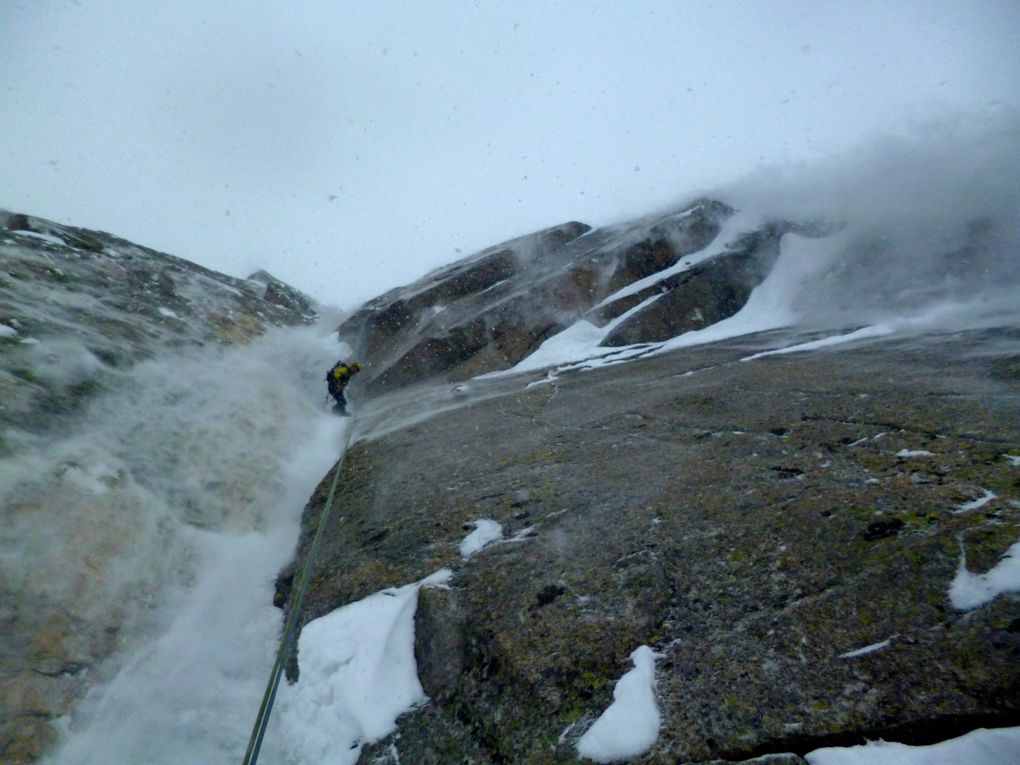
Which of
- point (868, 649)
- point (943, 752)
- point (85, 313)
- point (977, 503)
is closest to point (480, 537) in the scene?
point (868, 649)

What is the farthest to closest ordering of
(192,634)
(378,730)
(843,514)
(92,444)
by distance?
(92,444), (192,634), (843,514), (378,730)

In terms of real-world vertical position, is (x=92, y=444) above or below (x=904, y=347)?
above

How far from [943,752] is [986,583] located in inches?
52.7

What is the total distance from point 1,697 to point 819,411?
960 centimetres

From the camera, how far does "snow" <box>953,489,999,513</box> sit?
407 cm

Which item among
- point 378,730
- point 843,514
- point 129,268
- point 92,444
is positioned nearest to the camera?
point 378,730

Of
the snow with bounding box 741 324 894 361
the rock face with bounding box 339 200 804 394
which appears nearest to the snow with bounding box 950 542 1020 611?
the snow with bounding box 741 324 894 361

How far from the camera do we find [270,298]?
3052cm

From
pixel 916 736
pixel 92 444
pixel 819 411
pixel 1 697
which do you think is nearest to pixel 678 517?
pixel 916 736

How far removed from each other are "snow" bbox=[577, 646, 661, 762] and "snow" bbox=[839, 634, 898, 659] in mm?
1307

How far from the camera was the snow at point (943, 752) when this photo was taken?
2494mm

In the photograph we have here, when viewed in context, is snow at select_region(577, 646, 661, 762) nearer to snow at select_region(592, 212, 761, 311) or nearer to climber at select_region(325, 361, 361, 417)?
climber at select_region(325, 361, 361, 417)

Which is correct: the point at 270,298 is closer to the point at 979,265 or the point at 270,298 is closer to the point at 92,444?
the point at 92,444

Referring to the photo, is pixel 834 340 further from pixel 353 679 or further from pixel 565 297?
pixel 353 679
